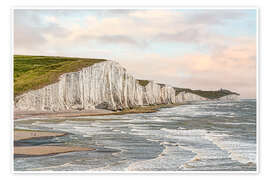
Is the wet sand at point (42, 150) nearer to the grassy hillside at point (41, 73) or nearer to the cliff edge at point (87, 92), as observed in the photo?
the cliff edge at point (87, 92)

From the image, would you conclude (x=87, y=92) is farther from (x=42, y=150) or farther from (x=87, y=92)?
(x=42, y=150)

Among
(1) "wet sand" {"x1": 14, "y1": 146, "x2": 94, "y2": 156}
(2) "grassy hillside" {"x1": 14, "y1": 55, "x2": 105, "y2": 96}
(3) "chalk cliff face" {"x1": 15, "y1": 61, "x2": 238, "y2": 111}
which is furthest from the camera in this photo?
(3) "chalk cliff face" {"x1": 15, "y1": 61, "x2": 238, "y2": 111}

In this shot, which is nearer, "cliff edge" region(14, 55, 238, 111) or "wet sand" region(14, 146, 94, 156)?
"wet sand" region(14, 146, 94, 156)

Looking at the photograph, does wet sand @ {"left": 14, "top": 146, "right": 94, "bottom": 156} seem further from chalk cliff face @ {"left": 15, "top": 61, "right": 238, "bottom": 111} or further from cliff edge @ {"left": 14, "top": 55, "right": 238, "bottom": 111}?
cliff edge @ {"left": 14, "top": 55, "right": 238, "bottom": 111}

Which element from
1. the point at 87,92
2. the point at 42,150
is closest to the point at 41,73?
the point at 87,92

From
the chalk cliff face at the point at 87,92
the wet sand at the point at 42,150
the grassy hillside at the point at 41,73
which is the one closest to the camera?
the wet sand at the point at 42,150

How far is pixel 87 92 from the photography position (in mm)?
46938

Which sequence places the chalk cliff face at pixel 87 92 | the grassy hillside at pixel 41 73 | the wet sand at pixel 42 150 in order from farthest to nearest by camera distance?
the chalk cliff face at pixel 87 92 → the grassy hillside at pixel 41 73 → the wet sand at pixel 42 150

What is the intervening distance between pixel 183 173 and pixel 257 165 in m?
3.07

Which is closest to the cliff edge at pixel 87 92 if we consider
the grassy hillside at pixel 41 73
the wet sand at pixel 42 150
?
the grassy hillside at pixel 41 73

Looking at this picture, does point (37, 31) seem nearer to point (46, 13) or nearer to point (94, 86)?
point (46, 13)

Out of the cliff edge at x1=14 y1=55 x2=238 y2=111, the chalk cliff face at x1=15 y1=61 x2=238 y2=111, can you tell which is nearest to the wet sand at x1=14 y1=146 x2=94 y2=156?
the chalk cliff face at x1=15 y1=61 x2=238 y2=111

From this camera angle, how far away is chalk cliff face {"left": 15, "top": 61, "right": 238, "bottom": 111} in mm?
41000

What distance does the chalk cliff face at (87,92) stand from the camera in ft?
135
